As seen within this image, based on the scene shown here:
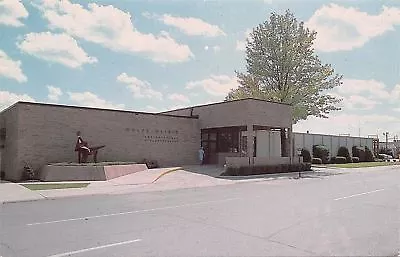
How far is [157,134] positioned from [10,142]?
9.56 metres

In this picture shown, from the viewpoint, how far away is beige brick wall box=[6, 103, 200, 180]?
2236 centimetres

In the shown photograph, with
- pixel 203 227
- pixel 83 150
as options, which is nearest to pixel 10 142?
pixel 83 150

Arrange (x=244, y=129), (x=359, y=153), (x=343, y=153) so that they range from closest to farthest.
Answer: (x=244, y=129) → (x=343, y=153) → (x=359, y=153)

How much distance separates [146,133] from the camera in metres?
27.6

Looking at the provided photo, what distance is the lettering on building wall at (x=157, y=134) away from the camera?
2714 cm

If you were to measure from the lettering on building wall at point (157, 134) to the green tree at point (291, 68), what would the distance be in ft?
33.6

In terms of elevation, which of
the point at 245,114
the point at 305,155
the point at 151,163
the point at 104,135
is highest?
the point at 245,114

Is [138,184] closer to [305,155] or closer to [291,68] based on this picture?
[291,68]

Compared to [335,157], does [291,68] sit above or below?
above

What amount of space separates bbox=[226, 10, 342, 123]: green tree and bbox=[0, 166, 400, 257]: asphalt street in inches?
863

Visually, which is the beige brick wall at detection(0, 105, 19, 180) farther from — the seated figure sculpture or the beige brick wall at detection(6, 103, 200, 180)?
the seated figure sculpture

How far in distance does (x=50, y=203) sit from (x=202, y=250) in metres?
8.02

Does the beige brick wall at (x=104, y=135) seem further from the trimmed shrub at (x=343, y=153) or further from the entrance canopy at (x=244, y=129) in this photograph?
the trimmed shrub at (x=343, y=153)

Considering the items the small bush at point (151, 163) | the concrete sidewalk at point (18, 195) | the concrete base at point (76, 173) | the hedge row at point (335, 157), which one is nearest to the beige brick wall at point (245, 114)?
the small bush at point (151, 163)
